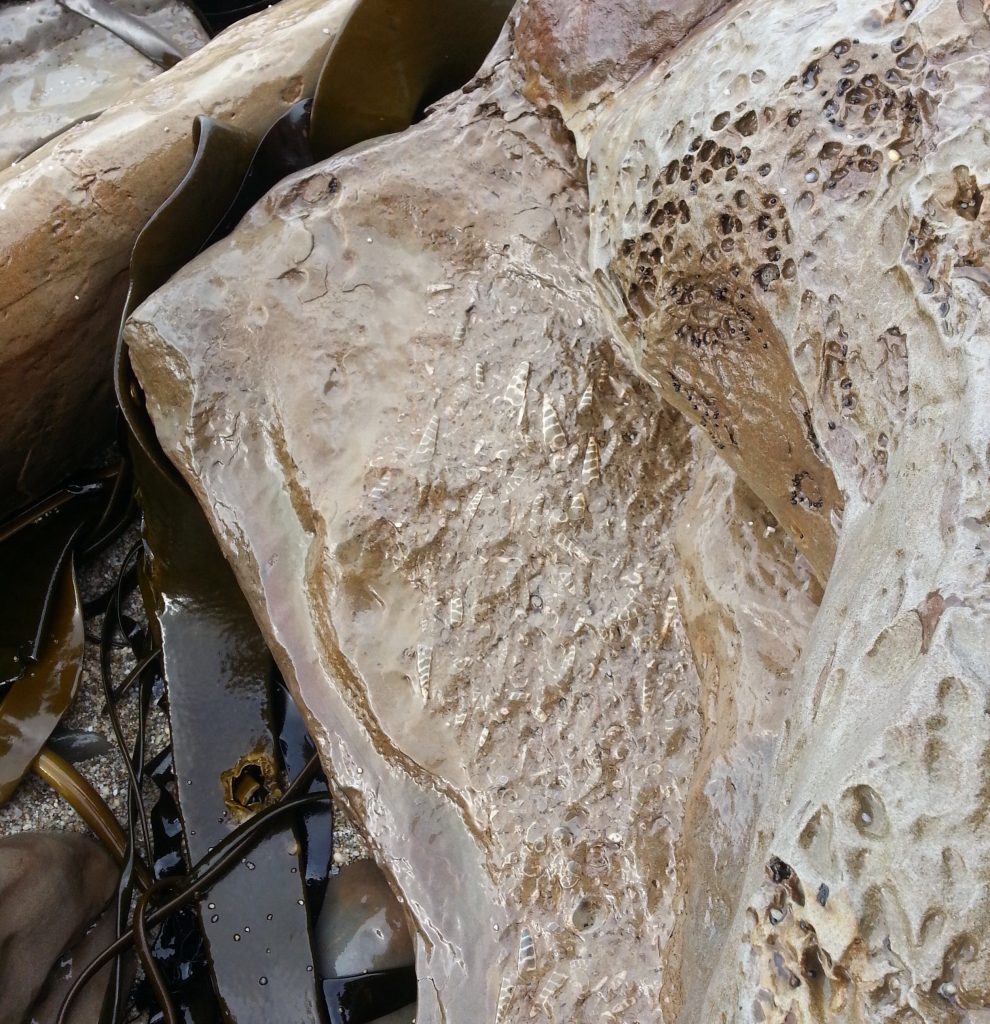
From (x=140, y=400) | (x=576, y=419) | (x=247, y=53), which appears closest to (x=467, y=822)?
(x=576, y=419)

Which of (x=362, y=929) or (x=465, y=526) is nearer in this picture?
(x=465, y=526)

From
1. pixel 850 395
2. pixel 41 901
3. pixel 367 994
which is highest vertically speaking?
pixel 850 395

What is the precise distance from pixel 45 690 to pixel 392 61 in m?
1.81

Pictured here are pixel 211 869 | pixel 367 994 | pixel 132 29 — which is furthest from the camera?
pixel 132 29

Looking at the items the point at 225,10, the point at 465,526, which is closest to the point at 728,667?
the point at 465,526

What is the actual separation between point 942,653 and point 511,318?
1176mm

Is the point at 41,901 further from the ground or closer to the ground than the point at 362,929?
further from the ground

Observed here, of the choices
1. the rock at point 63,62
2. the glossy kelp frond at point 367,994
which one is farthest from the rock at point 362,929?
the rock at point 63,62

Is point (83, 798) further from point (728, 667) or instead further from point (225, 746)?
point (728, 667)

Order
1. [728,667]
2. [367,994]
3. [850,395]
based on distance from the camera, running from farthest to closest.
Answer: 1. [367,994]
2. [728,667]
3. [850,395]

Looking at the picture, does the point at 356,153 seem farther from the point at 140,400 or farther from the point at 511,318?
the point at 140,400

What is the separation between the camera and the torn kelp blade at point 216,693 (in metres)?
2.03

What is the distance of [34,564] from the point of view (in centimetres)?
252

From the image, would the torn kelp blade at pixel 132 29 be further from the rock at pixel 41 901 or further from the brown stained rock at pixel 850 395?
the rock at pixel 41 901
